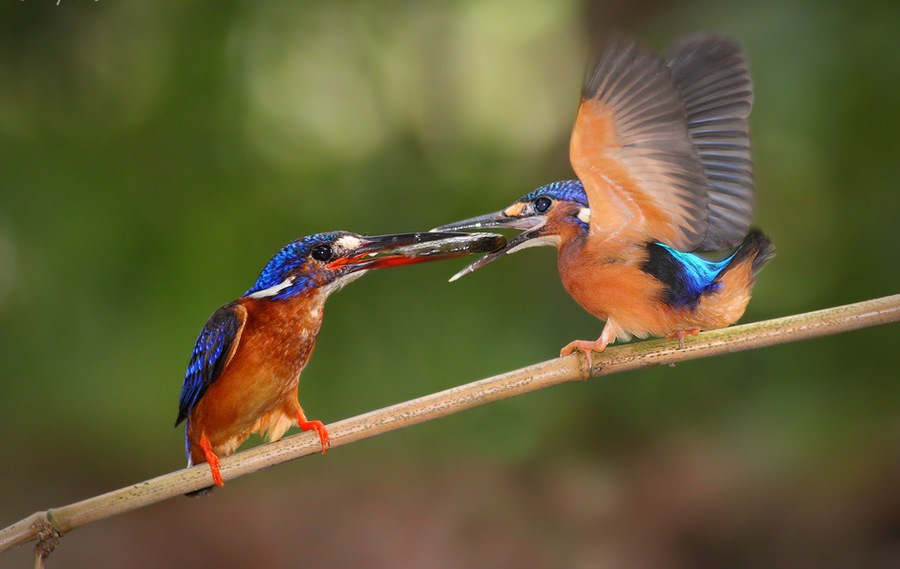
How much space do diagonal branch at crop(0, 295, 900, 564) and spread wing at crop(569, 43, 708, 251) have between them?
7.0 inches

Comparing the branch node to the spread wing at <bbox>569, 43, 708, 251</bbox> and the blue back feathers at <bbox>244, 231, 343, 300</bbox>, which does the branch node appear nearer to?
the blue back feathers at <bbox>244, 231, 343, 300</bbox>

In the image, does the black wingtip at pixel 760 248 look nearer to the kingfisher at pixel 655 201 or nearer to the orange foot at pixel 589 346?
the kingfisher at pixel 655 201

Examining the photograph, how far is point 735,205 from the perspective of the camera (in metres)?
1.21

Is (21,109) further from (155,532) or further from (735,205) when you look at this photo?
(735,205)

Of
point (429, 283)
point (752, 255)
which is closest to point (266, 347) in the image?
point (752, 255)

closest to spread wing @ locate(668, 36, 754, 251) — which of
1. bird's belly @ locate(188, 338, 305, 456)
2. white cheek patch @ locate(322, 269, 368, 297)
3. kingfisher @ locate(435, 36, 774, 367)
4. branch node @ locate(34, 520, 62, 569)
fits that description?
kingfisher @ locate(435, 36, 774, 367)

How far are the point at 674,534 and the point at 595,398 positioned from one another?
2.14ft

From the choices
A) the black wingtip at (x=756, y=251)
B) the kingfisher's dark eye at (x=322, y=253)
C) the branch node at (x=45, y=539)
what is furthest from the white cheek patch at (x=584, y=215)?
the branch node at (x=45, y=539)

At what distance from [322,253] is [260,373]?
0.28 meters

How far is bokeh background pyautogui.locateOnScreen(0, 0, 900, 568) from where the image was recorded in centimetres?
315

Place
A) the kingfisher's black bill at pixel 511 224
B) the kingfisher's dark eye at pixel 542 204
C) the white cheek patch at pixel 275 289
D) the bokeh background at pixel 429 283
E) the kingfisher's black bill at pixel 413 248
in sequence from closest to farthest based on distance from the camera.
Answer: the kingfisher's black bill at pixel 413 248 → the kingfisher's black bill at pixel 511 224 → the kingfisher's dark eye at pixel 542 204 → the white cheek patch at pixel 275 289 → the bokeh background at pixel 429 283

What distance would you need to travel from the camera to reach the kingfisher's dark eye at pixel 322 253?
4.29 feet

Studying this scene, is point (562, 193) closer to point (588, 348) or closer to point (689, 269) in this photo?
point (588, 348)

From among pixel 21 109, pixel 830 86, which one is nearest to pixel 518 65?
pixel 830 86
